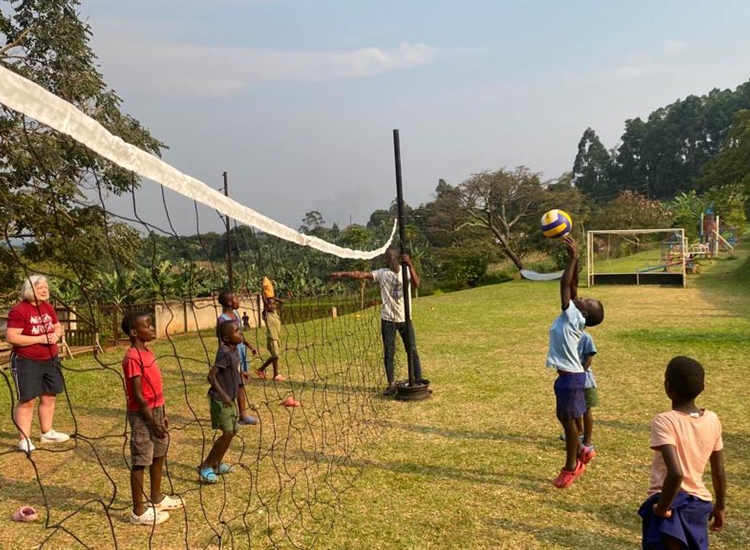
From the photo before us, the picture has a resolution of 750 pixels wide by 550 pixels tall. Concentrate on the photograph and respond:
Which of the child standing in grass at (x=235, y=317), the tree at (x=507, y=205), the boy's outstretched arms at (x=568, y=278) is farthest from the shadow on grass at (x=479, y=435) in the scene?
the tree at (x=507, y=205)

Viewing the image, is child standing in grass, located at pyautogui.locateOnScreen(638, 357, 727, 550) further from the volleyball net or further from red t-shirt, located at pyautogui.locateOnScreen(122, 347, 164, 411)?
red t-shirt, located at pyautogui.locateOnScreen(122, 347, 164, 411)

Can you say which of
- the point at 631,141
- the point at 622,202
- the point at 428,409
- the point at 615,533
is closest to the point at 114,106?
the point at 428,409

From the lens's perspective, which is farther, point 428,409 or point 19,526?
point 428,409

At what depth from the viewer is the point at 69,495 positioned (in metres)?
4.11

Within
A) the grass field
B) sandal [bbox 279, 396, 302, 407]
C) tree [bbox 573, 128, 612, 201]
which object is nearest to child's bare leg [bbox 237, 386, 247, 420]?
the grass field

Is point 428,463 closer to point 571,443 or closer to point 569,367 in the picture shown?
point 571,443

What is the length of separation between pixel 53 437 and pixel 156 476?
7.14ft

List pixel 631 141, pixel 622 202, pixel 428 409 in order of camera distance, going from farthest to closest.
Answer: pixel 631 141 < pixel 622 202 < pixel 428 409

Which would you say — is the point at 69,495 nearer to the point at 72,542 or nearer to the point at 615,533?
the point at 72,542

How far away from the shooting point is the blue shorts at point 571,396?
12.6ft

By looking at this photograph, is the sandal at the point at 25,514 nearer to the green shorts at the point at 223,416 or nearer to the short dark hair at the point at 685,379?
the green shorts at the point at 223,416

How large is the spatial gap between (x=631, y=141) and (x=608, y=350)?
8123 cm

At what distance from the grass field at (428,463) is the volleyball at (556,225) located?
1.69 metres

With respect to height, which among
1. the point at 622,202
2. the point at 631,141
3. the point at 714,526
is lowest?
the point at 714,526
